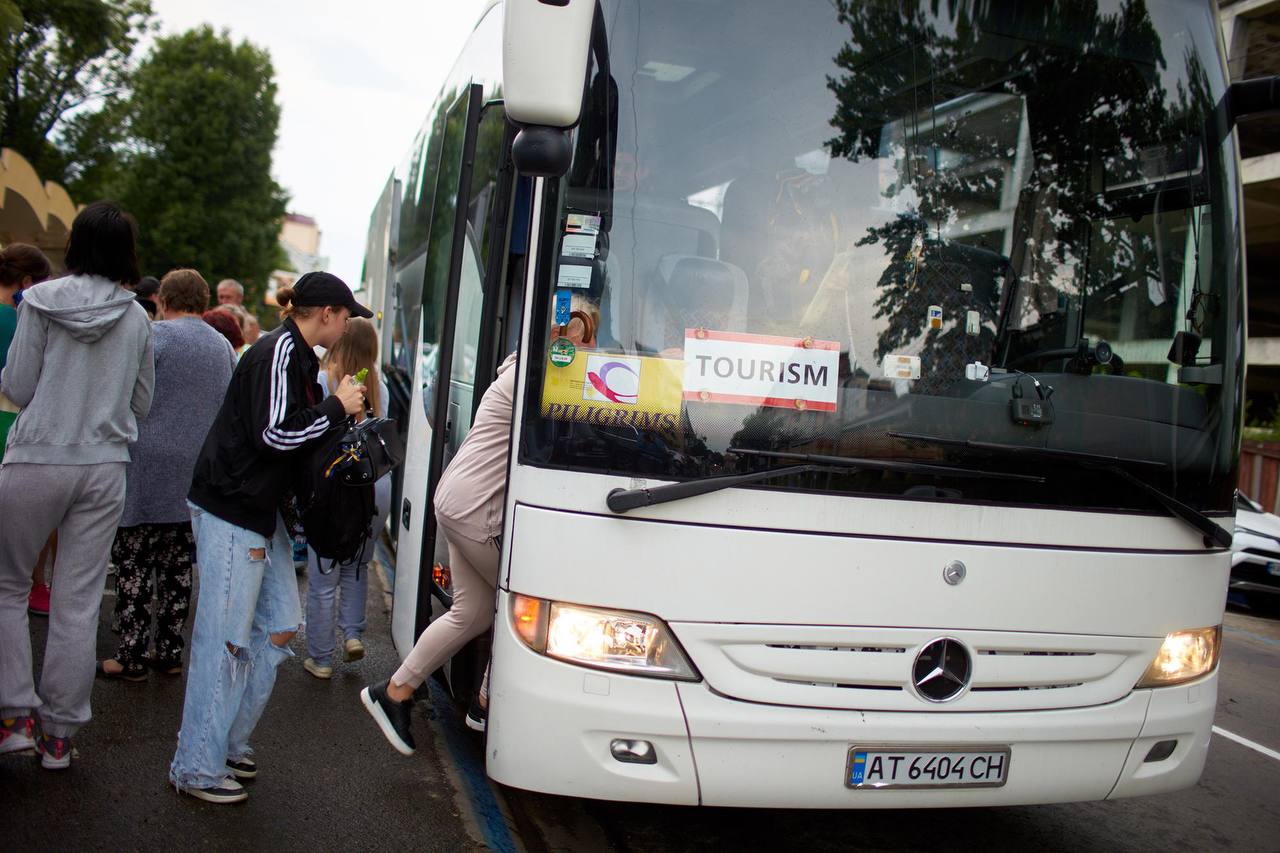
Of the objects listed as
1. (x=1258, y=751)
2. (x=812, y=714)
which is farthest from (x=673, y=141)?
(x=1258, y=751)

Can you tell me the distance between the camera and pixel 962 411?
334cm

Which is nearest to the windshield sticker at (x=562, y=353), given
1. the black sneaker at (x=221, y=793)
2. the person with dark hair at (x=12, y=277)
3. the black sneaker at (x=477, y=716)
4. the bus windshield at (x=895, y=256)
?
the bus windshield at (x=895, y=256)

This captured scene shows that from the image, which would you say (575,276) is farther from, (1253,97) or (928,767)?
(1253,97)

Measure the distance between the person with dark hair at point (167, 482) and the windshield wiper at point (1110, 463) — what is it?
3448 millimetres

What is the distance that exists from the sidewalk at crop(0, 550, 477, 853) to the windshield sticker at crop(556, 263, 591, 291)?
2007 mm

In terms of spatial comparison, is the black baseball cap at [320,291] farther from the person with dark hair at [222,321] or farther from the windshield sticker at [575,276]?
the person with dark hair at [222,321]

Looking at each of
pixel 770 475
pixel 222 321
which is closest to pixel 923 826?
pixel 770 475

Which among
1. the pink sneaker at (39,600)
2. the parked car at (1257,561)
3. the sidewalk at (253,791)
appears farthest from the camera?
the parked car at (1257,561)

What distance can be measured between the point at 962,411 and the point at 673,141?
1.19m

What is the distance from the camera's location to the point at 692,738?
3.18 metres

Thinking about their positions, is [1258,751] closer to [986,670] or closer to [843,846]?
[843,846]

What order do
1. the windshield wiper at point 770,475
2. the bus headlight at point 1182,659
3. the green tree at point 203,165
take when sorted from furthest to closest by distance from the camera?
the green tree at point 203,165
the bus headlight at point 1182,659
the windshield wiper at point 770,475

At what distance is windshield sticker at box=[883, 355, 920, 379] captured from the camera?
3.31m

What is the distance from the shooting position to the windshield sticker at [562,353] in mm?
3211
